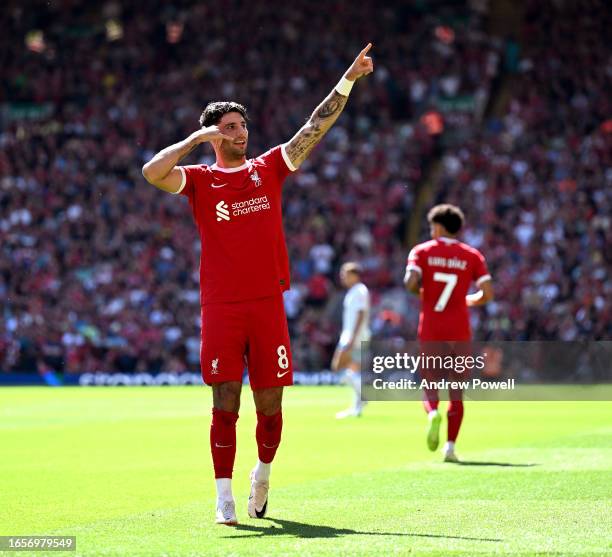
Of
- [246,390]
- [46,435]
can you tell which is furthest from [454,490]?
[246,390]

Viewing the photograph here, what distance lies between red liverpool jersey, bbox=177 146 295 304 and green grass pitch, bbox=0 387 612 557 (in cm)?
159

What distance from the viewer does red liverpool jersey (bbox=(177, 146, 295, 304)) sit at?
8789 mm

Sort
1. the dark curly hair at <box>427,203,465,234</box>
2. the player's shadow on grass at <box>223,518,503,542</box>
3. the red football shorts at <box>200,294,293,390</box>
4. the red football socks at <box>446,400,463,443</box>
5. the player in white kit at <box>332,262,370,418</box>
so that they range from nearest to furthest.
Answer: the player's shadow on grass at <box>223,518,503,542</box> → the red football shorts at <box>200,294,293,390</box> → the red football socks at <box>446,400,463,443</box> → the dark curly hair at <box>427,203,465,234</box> → the player in white kit at <box>332,262,370,418</box>

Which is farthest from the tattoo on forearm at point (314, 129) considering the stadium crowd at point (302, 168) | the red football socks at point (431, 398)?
the stadium crowd at point (302, 168)

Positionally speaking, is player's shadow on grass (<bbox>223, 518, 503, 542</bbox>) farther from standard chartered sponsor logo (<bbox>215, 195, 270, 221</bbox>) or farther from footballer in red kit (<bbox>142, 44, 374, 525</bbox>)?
standard chartered sponsor logo (<bbox>215, 195, 270, 221</bbox>)

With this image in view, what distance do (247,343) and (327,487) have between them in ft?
8.22

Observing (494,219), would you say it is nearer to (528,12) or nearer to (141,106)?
(528,12)

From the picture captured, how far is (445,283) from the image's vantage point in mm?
13625

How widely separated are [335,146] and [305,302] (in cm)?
558

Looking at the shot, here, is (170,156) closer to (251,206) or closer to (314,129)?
(251,206)

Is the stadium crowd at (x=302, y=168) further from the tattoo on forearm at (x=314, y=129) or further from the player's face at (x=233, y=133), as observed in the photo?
the player's face at (x=233, y=133)

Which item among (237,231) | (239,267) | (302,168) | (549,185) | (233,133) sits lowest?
(239,267)
